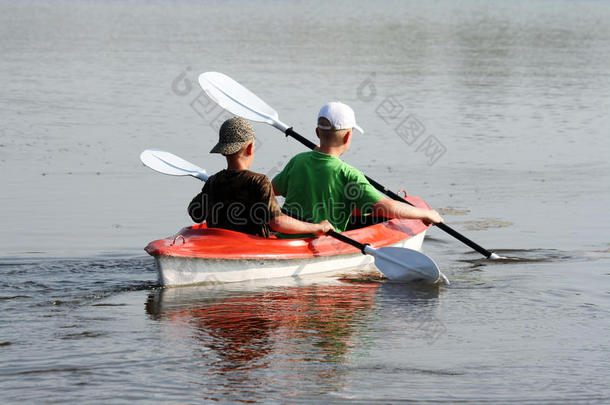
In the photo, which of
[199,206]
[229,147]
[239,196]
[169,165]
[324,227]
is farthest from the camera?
Answer: [169,165]

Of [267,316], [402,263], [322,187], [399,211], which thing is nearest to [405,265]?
[402,263]

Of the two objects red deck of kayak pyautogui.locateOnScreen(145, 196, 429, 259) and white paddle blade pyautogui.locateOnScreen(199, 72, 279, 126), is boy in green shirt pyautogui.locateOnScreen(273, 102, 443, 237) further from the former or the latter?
white paddle blade pyautogui.locateOnScreen(199, 72, 279, 126)

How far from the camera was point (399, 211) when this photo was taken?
25.6ft

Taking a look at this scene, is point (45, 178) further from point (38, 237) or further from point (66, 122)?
point (66, 122)

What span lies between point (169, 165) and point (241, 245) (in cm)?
184

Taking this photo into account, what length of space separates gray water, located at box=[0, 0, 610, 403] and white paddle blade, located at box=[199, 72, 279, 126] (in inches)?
52.9

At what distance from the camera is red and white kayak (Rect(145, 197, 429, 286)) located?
23.9ft

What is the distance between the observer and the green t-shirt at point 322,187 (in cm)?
756

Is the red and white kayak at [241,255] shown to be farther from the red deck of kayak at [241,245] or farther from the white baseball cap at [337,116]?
the white baseball cap at [337,116]

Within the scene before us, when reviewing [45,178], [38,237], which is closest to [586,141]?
[45,178]

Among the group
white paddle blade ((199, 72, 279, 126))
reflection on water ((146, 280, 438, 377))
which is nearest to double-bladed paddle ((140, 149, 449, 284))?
reflection on water ((146, 280, 438, 377))

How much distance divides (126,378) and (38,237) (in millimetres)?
4301

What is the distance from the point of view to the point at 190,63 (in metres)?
25.4

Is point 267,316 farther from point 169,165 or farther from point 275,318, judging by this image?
point 169,165
